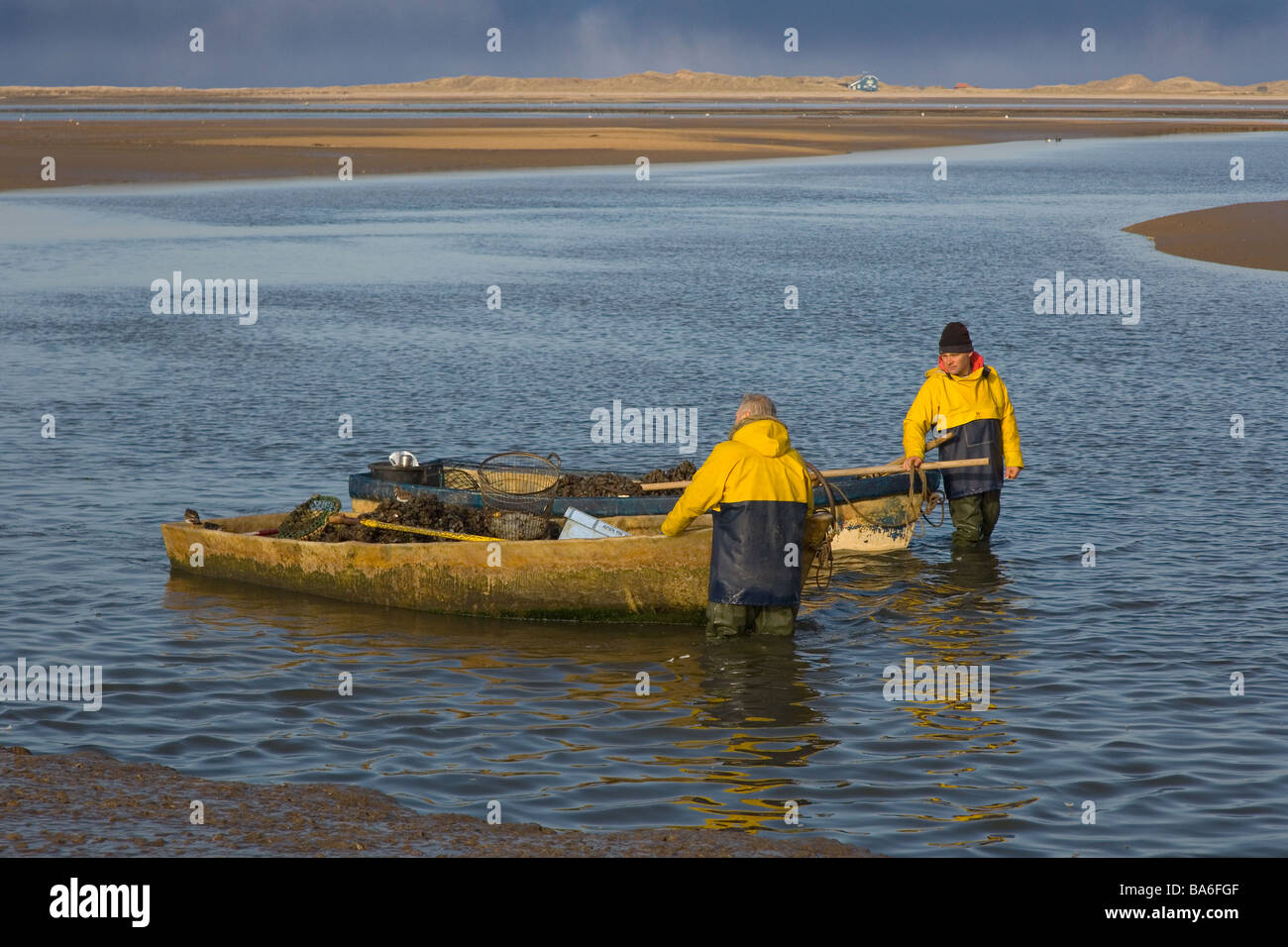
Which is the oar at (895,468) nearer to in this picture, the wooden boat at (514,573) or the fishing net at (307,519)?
the wooden boat at (514,573)

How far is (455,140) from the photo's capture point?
79.1m

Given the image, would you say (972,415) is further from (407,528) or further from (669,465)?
(407,528)

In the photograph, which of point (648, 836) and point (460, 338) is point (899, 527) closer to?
point (648, 836)

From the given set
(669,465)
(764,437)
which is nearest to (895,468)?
(764,437)

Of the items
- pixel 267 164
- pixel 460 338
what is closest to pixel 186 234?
pixel 460 338

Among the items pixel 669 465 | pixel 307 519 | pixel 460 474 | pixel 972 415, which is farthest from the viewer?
pixel 669 465

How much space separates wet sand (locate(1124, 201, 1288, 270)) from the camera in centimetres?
3453

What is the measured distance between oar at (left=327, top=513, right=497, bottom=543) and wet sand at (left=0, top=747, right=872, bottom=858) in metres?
4.24

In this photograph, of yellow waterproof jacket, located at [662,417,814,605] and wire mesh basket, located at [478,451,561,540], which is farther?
wire mesh basket, located at [478,451,561,540]

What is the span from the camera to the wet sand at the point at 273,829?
793 centimetres

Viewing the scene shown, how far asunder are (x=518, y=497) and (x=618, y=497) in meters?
0.90

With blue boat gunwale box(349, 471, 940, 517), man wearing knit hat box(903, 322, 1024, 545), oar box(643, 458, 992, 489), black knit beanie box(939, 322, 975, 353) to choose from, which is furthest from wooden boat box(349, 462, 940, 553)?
black knit beanie box(939, 322, 975, 353)

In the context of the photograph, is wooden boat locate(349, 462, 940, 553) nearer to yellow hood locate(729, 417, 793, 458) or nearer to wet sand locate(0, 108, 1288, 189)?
yellow hood locate(729, 417, 793, 458)

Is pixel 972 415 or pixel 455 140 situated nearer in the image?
pixel 972 415
